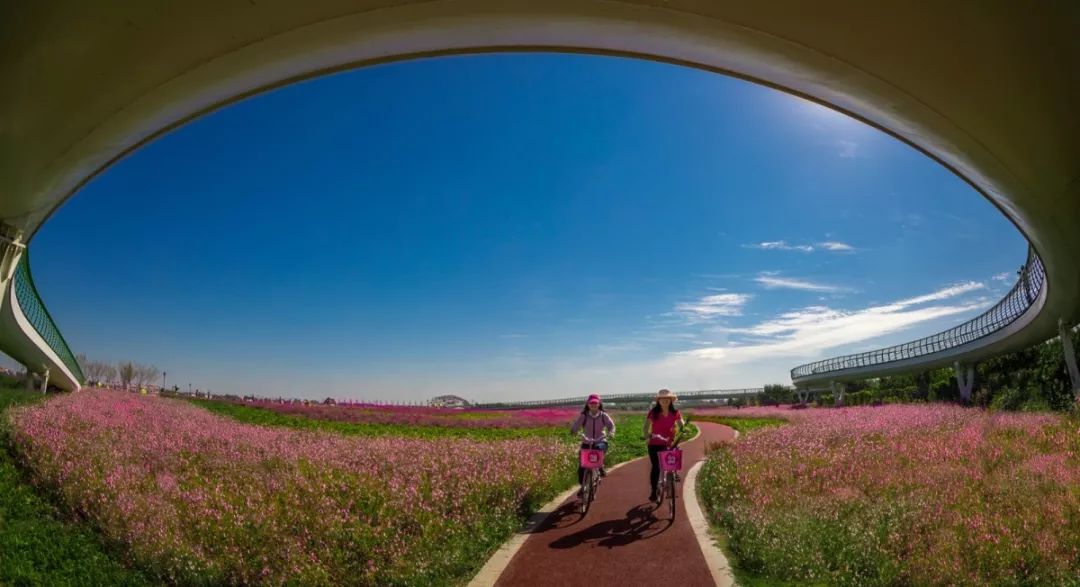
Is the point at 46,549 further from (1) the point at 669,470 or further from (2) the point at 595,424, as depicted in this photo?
(1) the point at 669,470

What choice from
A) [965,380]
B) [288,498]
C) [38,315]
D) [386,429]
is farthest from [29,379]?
[965,380]

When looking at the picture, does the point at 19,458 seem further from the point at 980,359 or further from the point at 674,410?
the point at 980,359

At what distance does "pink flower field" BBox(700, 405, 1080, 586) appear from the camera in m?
5.23

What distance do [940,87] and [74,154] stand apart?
6133 millimetres

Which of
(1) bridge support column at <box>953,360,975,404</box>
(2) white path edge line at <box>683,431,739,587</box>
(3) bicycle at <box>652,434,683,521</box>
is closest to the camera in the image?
(2) white path edge line at <box>683,431,739,587</box>

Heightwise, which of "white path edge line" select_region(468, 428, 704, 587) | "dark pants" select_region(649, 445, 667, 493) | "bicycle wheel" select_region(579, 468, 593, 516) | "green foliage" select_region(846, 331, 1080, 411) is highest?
"green foliage" select_region(846, 331, 1080, 411)

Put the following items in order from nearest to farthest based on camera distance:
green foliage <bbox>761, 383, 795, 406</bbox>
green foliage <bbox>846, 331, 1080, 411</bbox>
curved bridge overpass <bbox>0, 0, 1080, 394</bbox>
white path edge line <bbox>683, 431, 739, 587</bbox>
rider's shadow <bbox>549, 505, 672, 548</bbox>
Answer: curved bridge overpass <bbox>0, 0, 1080, 394</bbox>, white path edge line <bbox>683, 431, 739, 587</bbox>, rider's shadow <bbox>549, 505, 672, 548</bbox>, green foliage <bbox>846, 331, 1080, 411</bbox>, green foliage <bbox>761, 383, 795, 406</bbox>

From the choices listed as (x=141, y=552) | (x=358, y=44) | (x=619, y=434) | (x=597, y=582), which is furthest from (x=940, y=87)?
(x=619, y=434)

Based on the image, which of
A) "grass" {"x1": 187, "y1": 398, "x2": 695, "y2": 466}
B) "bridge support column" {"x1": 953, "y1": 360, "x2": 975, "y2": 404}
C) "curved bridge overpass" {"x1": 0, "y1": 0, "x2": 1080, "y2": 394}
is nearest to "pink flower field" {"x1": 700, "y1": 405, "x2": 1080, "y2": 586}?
"curved bridge overpass" {"x1": 0, "y1": 0, "x2": 1080, "y2": 394}

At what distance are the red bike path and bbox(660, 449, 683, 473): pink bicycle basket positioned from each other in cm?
74

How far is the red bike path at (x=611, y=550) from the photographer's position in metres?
5.74

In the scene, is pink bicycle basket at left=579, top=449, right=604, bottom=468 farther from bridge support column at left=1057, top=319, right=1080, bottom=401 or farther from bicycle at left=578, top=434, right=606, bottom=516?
bridge support column at left=1057, top=319, right=1080, bottom=401

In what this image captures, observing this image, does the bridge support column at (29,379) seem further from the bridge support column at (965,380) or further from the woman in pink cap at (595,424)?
the bridge support column at (965,380)

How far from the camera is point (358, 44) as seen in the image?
348 centimetres
